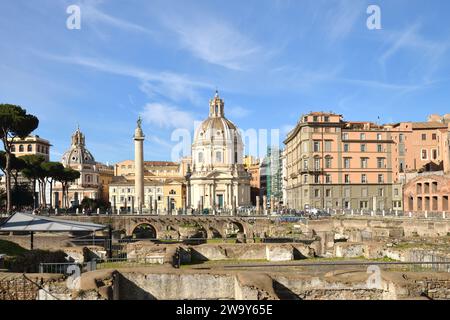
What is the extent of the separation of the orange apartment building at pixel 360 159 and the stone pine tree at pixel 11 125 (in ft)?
114

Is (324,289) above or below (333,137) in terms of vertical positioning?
below

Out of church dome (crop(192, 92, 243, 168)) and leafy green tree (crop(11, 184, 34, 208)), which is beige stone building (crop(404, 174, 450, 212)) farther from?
church dome (crop(192, 92, 243, 168))

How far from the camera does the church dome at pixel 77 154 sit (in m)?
124

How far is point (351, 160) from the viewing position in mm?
69250

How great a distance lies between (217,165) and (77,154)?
3616cm

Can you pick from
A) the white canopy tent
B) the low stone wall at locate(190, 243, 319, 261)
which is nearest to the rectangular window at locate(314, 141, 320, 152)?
the low stone wall at locate(190, 243, 319, 261)

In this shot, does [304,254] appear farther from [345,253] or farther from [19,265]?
[19,265]

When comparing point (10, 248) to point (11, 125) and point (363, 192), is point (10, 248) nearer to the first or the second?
point (11, 125)

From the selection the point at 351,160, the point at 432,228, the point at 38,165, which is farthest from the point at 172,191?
the point at 432,228

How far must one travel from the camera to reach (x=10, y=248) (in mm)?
26172

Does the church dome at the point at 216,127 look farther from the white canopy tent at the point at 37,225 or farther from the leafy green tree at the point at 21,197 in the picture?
the white canopy tent at the point at 37,225

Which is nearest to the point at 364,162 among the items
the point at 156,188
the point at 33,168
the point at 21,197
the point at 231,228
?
the point at 231,228
